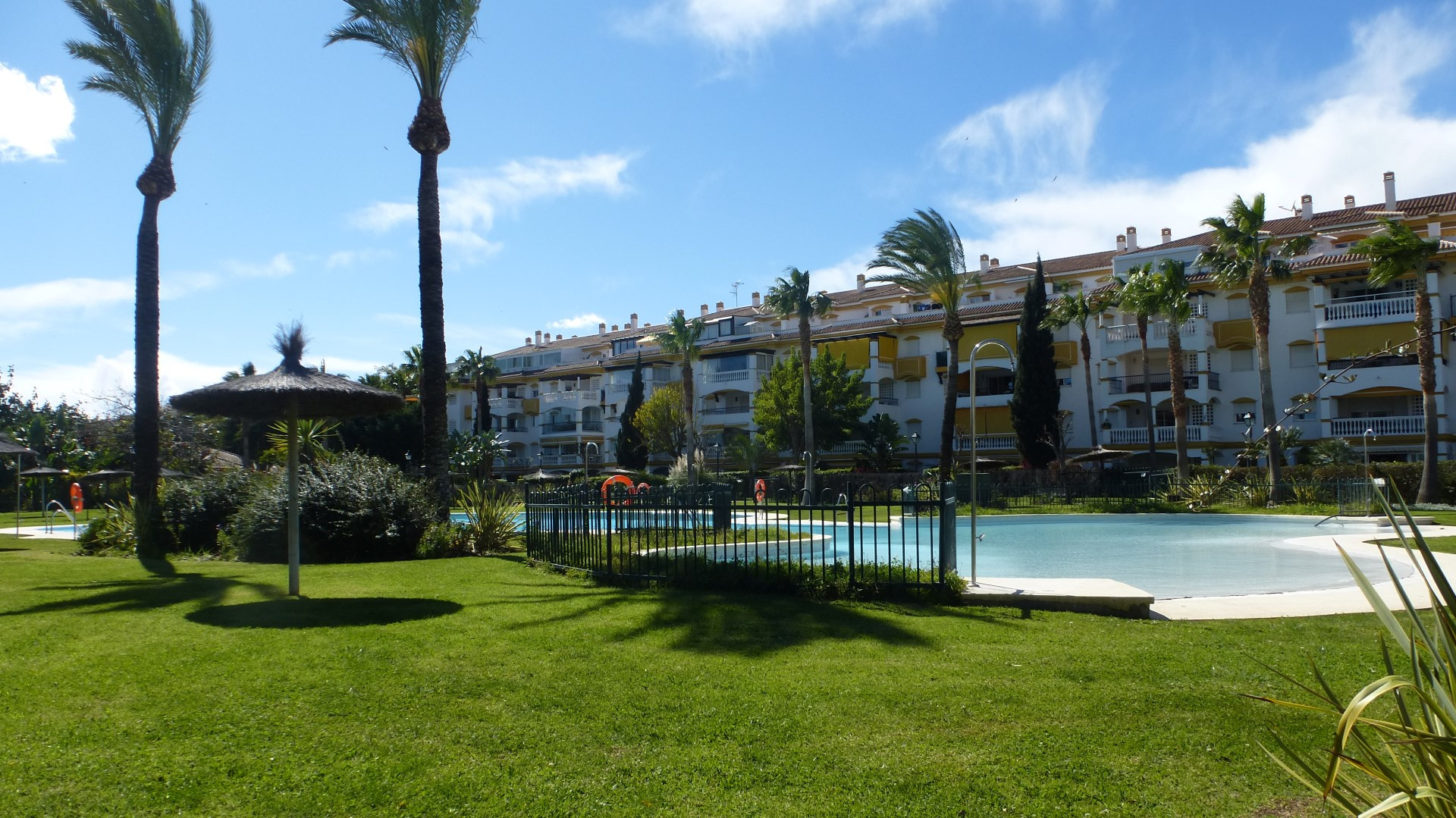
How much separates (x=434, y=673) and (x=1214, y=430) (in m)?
44.5

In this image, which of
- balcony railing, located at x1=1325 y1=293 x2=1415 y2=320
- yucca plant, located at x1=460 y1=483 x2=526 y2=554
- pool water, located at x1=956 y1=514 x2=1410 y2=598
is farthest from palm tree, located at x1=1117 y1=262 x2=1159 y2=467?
yucca plant, located at x1=460 y1=483 x2=526 y2=554

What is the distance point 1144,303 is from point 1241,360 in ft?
38.0

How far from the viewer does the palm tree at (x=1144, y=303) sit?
36.2 meters

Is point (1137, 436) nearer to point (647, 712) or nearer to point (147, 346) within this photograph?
point (147, 346)

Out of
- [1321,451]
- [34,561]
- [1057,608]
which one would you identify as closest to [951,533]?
[1057,608]

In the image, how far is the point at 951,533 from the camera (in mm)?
10672

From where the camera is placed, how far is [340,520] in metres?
15.7

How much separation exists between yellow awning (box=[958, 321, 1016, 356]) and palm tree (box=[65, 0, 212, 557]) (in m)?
35.8

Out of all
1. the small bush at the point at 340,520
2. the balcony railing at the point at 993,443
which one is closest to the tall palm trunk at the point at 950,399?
the balcony railing at the point at 993,443

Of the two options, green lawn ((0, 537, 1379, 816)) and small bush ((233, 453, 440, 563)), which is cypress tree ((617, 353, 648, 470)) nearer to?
small bush ((233, 453, 440, 563))

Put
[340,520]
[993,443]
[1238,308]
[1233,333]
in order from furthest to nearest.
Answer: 1. [993,443]
2. [1238,308]
3. [1233,333]
4. [340,520]

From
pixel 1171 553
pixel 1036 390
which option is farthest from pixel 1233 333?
pixel 1171 553

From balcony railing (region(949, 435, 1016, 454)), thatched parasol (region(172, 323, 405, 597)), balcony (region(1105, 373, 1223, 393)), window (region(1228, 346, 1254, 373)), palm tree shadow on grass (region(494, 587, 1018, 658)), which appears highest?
window (region(1228, 346, 1254, 373))

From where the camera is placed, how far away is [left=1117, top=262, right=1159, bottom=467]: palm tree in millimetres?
36188
